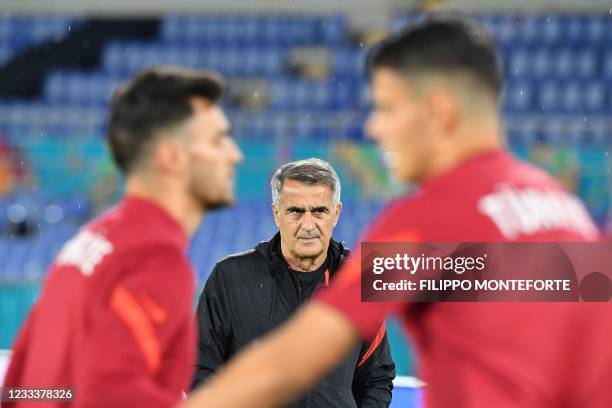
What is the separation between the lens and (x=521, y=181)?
6.28 ft

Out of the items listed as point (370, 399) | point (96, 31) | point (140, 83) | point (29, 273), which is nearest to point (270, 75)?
point (96, 31)

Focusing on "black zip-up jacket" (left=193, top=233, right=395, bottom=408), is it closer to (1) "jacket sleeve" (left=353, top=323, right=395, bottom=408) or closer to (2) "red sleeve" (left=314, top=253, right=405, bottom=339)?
(1) "jacket sleeve" (left=353, top=323, right=395, bottom=408)

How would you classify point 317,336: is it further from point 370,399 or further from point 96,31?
point 96,31

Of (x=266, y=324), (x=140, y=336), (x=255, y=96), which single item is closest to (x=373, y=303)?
(x=140, y=336)

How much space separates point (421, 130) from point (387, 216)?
0.64 feet

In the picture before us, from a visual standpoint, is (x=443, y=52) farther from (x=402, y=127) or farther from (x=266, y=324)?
(x=266, y=324)

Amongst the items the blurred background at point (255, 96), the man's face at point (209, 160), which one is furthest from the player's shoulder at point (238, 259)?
the blurred background at point (255, 96)

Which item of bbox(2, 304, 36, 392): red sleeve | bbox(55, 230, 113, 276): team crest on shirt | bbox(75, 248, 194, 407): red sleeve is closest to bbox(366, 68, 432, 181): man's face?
bbox(75, 248, 194, 407): red sleeve

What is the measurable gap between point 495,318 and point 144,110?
97 centimetres

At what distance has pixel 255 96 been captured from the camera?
56.0 ft

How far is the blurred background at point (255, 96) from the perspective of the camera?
1270 centimetres

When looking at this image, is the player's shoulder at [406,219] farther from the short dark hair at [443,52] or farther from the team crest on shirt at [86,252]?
the team crest on shirt at [86,252]

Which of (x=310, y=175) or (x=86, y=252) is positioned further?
(x=310, y=175)

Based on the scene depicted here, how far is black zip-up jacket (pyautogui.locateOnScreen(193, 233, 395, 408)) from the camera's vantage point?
386 centimetres
